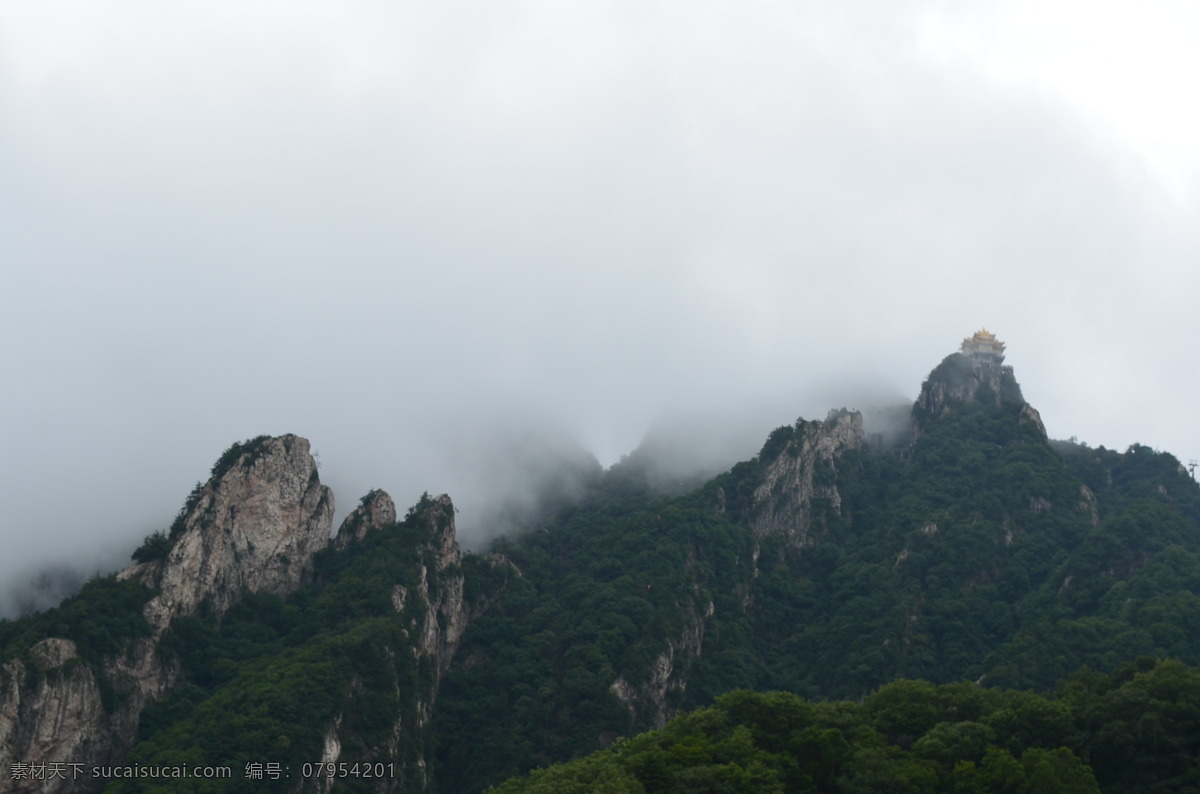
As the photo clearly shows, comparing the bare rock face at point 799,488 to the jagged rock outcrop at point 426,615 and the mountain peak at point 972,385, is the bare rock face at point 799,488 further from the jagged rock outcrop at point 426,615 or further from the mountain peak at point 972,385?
the jagged rock outcrop at point 426,615

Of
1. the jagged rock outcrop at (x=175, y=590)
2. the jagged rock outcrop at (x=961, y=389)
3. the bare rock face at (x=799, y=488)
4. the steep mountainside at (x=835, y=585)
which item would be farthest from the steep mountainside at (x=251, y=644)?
the jagged rock outcrop at (x=961, y=389)

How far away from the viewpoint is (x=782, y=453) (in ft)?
538

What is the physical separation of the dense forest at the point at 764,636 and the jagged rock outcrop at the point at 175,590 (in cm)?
119

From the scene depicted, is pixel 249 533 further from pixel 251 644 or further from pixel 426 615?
pixel 426 615

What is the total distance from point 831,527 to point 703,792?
8968cm

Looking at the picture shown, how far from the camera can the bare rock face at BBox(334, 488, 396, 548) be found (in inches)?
5541

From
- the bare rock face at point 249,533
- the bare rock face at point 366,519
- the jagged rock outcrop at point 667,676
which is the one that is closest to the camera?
the bare rock face at point 249,533

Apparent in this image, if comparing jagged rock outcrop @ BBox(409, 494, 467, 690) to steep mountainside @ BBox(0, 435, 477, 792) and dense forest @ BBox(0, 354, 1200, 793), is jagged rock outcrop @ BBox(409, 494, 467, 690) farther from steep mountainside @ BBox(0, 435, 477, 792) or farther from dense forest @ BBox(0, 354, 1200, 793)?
dense forest @ BBox(0, 354, 1200, 793)

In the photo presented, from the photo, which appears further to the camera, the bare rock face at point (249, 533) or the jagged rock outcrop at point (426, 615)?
the bare rock face at point (249, 533)

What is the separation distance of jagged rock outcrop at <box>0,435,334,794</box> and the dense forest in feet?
3.89

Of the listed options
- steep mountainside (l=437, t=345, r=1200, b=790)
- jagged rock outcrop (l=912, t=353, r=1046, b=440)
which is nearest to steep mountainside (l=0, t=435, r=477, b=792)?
steep mountainside (l=437, t=345, r=1200, b=790)

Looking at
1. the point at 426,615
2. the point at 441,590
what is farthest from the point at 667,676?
the point at 441,590

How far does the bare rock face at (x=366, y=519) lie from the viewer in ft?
462

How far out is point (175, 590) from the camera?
120375 millimetres
